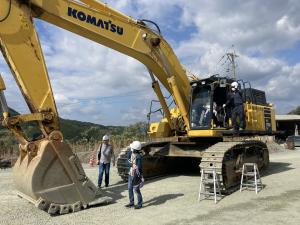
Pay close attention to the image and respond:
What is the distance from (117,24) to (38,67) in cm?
285

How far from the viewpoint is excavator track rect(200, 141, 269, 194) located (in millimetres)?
10641

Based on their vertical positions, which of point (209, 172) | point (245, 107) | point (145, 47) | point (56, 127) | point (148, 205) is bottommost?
point (148, 205)

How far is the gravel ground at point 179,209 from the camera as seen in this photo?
26.0 ft

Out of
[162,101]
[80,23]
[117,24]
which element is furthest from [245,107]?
[80,23]

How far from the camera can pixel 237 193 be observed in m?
10.6

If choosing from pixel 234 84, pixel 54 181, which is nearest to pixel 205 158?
pixel 234 84

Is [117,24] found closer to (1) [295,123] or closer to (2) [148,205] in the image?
(2) [148,205]

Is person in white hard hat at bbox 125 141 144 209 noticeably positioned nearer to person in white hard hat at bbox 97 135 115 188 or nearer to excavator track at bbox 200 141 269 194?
excavator track at bbox 200 141 269 194

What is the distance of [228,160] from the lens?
11406mm

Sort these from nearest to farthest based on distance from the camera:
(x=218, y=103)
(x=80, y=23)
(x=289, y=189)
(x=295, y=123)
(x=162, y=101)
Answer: (x=80, y=23) → (x=289, y=189) → (x=218, y=103) → (x=162, y=101) → (x=295, y=123)

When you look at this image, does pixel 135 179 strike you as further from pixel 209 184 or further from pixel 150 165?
pixel 150 165

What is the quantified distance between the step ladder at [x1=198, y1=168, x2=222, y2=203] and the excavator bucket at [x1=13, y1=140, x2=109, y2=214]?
257 centimetres

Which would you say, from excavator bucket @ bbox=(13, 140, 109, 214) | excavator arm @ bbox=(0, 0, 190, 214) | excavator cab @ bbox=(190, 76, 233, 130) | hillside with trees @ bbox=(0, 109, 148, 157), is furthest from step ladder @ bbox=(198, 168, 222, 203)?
hillside with trees @ bbox=(0, 109, 148, 157)

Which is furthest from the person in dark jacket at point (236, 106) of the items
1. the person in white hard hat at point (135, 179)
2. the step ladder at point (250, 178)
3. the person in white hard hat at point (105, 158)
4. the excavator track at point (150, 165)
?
the person in white hard hat at point (135, 179)
